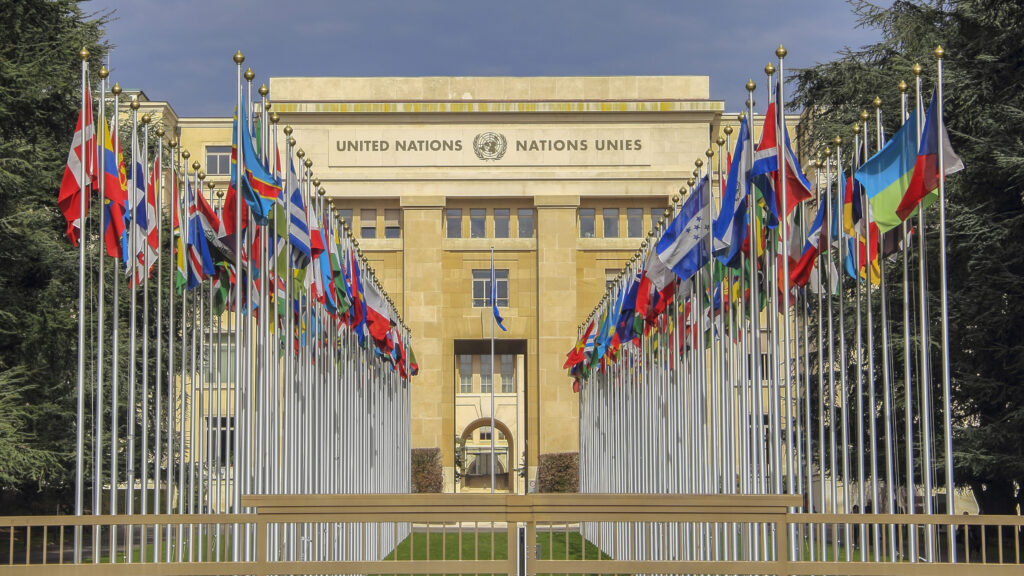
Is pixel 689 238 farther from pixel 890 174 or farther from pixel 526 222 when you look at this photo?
pixel 526 222

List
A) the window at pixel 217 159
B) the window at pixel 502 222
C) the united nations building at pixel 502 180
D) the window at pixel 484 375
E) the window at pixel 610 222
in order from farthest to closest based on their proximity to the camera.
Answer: the window at pixel 217 159, the window at pixel 484 375, the window at pixel 502 222, the window at pixel 610 222, the united nations building at pixel 502 180

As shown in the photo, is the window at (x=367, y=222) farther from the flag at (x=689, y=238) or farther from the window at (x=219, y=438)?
the flag at (x=689, y=238)

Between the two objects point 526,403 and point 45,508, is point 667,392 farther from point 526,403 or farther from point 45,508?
point 526,403

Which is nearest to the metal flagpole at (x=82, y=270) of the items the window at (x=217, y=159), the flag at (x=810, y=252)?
the flag at (x=810, y=252)

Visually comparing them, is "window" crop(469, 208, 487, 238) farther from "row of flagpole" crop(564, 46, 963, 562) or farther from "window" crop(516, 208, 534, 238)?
"row of flagpole" crop(564, 46, 963, 562)

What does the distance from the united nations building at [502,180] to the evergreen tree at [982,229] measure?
3101cm

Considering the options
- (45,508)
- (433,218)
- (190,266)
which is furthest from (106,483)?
(433,218)

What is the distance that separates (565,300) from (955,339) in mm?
34747

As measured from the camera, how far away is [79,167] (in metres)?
19.6

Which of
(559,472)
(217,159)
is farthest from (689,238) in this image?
(217,159)

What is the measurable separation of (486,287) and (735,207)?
153 feet

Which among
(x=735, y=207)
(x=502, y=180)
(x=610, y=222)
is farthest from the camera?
(x=610, y=222)

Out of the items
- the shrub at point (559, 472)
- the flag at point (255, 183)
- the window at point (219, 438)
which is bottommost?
the shrub at point (559, 472)

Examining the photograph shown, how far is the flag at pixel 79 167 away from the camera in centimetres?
1931
